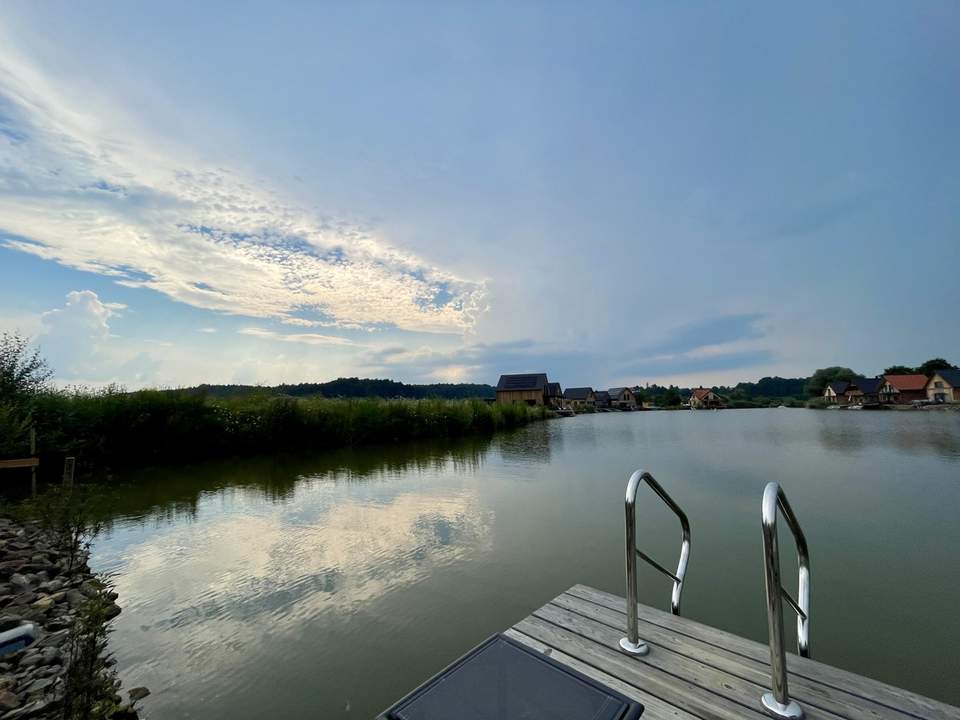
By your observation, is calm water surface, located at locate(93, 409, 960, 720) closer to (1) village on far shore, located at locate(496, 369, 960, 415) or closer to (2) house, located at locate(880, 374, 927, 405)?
(1) village on far shore, located at locate(496, 369, 960, 415)

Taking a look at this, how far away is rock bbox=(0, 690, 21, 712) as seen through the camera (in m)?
2.07

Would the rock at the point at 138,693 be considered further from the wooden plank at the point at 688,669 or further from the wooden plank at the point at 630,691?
the wooden plank at the point at 688,669

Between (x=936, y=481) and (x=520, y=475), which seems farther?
(x=520, y=475)

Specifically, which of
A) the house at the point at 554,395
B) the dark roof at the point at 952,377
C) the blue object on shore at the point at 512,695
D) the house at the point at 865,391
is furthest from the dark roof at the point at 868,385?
the blue object on shore at the point at 512,695

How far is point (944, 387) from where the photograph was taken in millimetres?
37781

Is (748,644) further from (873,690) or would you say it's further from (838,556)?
(838,556)

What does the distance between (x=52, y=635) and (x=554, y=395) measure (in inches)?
2098

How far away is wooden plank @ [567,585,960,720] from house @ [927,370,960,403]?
51.9 meters

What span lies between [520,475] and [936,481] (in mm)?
7860

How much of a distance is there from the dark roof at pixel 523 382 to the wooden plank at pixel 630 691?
42524 mm

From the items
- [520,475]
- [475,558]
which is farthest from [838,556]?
[520,475]

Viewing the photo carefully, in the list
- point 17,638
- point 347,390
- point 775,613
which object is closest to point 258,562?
point 17,638

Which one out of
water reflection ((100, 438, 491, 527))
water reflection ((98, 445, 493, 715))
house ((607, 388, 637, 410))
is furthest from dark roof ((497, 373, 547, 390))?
water reflection ((98, 445, 493, 715))

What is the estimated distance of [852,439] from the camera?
15.2 metres
